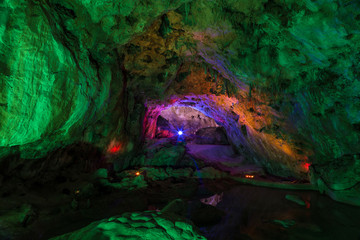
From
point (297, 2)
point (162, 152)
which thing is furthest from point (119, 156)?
point (297, 2)

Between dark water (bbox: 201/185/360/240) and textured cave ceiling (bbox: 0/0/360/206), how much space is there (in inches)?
54.9

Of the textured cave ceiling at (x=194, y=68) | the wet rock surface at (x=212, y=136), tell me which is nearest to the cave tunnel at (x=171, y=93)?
the textured cave ceiling at (x=194, y=68)

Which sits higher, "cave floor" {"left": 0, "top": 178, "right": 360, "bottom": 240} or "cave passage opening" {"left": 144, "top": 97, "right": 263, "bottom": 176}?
"cave passage opening" {"left": 144, "top": 97, "right": 263, "bottom": 176}

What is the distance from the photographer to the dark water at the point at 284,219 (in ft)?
15.7

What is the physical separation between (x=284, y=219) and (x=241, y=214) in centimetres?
134

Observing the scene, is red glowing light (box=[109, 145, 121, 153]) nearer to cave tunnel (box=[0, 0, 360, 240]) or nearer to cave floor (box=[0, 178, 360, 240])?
cave tunnel (box=[0, 0, 360, 240])

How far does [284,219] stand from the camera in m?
5.70

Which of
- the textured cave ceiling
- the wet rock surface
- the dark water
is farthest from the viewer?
the wet rock surface

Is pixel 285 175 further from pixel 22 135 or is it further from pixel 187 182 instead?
pixel 22 135

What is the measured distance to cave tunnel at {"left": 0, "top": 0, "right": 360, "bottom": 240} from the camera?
3379mm

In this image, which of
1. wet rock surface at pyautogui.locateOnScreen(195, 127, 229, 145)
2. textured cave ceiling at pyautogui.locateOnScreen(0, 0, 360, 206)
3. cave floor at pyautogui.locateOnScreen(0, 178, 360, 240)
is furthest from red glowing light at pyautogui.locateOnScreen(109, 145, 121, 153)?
wet rock surface at pyautogui.locateOnScreen(195, 127, 229, 145)

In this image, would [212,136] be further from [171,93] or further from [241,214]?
[241,214]

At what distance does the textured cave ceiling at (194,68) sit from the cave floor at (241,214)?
1.80 meters

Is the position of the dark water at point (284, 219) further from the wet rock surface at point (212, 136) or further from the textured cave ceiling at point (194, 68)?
the wet rock surface at point (212, 136)
